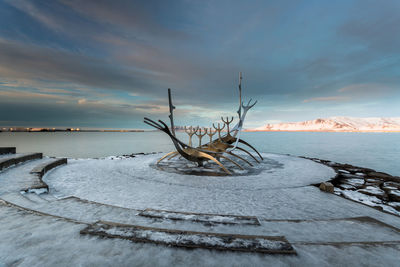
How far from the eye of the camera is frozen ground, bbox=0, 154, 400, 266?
205 centimetres

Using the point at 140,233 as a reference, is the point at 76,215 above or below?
below

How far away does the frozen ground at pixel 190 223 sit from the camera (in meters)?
2.05

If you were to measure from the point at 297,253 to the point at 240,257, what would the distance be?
764 millimetres

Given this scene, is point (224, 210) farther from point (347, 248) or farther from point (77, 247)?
point (77, 247)

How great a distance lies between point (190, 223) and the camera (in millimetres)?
3275

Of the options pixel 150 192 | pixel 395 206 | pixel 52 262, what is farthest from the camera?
pixel 150 192

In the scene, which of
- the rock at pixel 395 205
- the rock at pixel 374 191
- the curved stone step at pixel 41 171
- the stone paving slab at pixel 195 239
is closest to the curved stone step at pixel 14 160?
the curved stone step at pixel 41 171

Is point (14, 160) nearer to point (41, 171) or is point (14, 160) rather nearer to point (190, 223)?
point (41, 171)

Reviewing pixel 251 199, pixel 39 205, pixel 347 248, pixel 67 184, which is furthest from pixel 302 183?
pixel 67 184

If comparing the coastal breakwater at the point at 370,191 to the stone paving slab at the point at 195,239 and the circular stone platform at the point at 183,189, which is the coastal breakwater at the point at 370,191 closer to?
the circular stone platform at the point at 183,189

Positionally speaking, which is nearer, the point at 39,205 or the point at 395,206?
the point at 39,205

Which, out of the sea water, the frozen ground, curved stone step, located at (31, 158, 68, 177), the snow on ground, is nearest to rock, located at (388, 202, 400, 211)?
the frozen ground

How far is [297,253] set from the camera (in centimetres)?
219

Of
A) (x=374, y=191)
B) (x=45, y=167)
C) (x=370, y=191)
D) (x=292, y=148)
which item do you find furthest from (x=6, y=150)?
(x=292, y=148)
